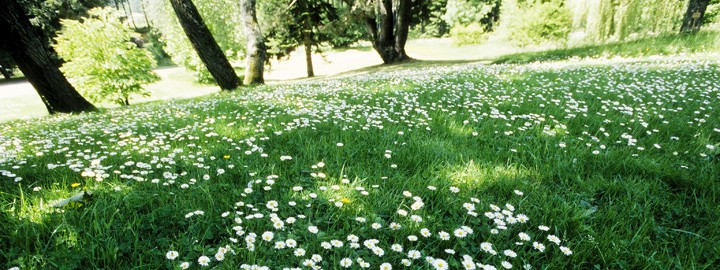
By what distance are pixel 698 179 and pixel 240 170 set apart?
3.86 m

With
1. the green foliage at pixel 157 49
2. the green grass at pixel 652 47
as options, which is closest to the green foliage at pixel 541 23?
the green grass at pixel 652 47

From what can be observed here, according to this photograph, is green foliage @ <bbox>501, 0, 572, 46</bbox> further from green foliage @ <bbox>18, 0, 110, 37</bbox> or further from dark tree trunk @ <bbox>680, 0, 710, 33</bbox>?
green foliage @ <bbox>18, 0, 110, 37</bbox>

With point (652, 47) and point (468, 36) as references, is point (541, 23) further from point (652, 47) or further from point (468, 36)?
point (652, 47)

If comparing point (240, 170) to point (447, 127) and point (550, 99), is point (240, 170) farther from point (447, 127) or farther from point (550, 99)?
point (550, 99)

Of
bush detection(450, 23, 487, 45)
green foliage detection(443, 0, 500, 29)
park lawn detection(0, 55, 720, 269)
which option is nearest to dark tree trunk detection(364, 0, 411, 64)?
park lawn detection(0, 55, 720, 269)

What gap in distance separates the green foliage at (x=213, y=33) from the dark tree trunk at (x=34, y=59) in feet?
78.7

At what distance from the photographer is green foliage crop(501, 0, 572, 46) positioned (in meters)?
30.2

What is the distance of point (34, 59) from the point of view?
8008mm

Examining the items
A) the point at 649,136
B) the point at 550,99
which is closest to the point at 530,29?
the point at 550,99

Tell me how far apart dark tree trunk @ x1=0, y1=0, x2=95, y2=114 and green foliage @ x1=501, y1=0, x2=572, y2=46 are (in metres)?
31.7

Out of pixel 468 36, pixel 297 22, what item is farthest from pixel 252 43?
pixel 468 36

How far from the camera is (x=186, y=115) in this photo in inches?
240

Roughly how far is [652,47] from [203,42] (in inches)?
698

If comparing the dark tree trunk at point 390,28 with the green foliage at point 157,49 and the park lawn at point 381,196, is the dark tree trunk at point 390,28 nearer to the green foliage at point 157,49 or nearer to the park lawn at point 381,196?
the park lawn at point 381,196
